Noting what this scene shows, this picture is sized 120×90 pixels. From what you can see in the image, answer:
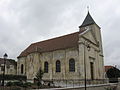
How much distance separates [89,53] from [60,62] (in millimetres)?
6399

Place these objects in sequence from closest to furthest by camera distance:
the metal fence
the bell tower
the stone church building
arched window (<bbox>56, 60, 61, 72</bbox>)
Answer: the metal fence, the bell tower, the stone church building, arched window (<bbox>56, 60, 61, 72</bbox>)

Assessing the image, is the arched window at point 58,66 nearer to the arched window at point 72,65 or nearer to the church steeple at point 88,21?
the arched window at point 72,65

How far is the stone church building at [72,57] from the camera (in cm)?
3023

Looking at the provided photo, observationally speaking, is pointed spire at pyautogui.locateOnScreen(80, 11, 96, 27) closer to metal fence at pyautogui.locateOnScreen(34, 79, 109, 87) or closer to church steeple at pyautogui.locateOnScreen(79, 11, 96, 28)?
church steeple at pyautogui.locateOnScreen(79, 11, 96, 28)

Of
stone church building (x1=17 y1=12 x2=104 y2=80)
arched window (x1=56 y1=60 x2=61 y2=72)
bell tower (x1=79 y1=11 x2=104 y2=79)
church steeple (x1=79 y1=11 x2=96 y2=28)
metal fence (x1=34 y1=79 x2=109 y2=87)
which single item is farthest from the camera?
church steeple (x1=79 y1=11 x2=96 y2=28)

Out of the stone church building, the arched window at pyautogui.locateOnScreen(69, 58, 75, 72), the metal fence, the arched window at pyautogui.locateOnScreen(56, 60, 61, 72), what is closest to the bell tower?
the stone church building

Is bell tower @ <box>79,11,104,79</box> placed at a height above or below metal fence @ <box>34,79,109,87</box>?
above

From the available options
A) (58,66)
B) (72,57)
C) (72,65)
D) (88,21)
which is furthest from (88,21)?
(58,66)

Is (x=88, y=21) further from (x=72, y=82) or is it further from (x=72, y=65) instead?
(x=72, y=82)

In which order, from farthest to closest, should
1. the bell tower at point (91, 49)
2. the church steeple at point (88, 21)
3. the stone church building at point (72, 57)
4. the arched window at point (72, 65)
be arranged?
the church steeple at point (88, 21) → the arched window at point (72, 65) → the stone church building at point (72, 57) → the bell tower at point (91, 49)

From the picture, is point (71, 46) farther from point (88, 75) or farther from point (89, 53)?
point (88, 75)

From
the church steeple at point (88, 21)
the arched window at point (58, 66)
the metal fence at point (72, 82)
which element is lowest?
the metal fence at point (72, 82)

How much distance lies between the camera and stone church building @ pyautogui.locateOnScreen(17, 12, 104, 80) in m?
30.2

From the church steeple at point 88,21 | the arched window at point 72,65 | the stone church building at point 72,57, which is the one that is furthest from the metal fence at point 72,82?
the church steeple at point 88,21
